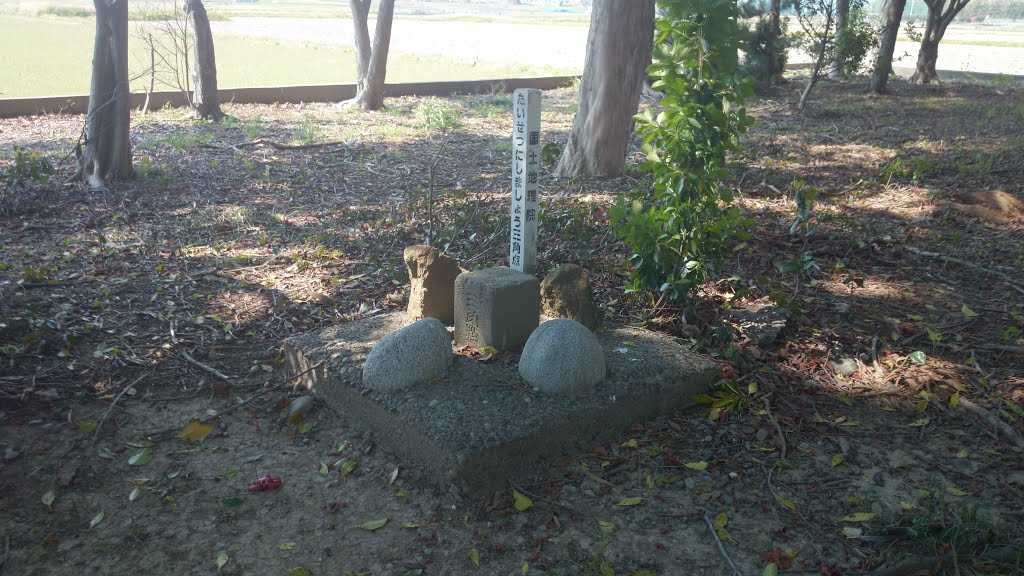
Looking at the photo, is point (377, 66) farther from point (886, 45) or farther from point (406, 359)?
point (406, 359)

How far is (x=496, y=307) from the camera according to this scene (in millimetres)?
3938

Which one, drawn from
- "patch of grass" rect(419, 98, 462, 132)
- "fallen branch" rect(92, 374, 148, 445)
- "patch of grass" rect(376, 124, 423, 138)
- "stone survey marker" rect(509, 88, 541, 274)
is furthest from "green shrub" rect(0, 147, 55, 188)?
"patch of grass" rect(419, 98, 462, 132)

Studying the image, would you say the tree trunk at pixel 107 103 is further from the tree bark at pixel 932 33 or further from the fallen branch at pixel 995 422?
the tree bark at pixel 932 33

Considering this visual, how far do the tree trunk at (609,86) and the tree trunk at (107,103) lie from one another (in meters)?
4.89

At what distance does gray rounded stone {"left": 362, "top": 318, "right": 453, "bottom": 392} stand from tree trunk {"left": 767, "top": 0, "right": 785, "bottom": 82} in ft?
44.7

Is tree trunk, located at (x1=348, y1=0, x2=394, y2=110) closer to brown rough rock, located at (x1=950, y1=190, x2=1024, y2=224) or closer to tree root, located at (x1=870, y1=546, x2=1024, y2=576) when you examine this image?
brown rough rock, located at (x1=950, y1=190, x2=1024, y2=224)

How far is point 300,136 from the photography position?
11172 millimetres

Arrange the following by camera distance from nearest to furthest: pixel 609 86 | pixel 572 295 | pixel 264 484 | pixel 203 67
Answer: pixel 264 484
pixel 572 295
pixel 609 86
pixel 203 67

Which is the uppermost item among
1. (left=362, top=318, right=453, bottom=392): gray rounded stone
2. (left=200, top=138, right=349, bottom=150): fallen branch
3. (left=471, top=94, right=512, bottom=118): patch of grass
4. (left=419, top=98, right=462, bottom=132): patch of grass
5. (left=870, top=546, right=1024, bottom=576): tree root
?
(left=471, top=94, right=512, bottom=118): patch of grass

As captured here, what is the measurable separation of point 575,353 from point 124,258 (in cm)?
404

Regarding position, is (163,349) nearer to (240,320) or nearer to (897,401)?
(240,320)

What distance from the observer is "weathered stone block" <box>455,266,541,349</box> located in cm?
395

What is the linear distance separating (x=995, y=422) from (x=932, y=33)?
15.0 metres

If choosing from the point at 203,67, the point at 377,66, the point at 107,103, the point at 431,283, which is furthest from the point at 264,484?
the point at 377,66
